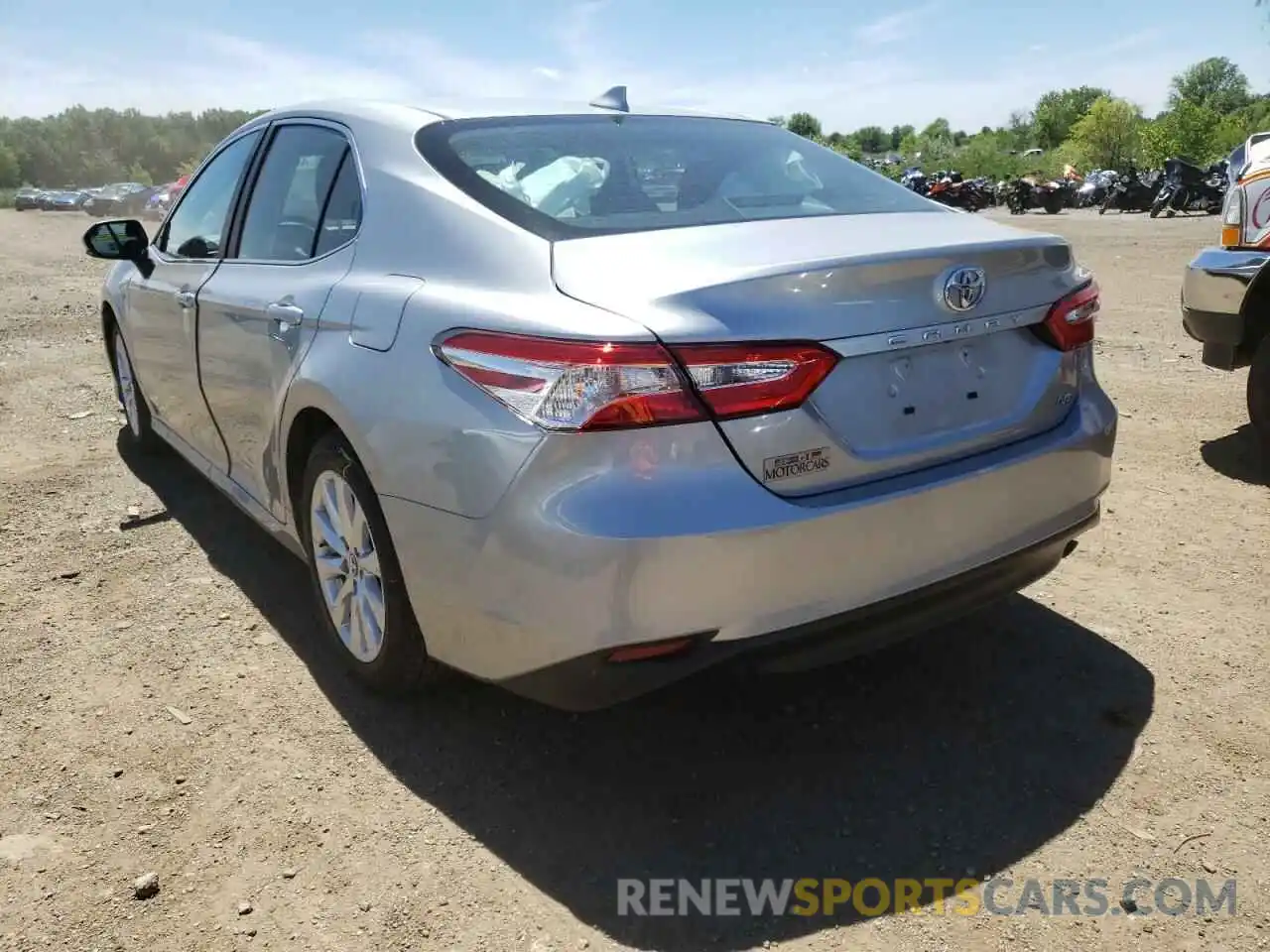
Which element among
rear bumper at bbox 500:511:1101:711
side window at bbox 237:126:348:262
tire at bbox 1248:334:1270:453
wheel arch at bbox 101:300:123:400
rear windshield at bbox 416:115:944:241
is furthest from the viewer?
wheel arch at bbox 101:300:123:400

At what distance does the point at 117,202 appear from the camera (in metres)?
47.4

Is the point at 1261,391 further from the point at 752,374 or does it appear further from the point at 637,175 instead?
the point at 752,374

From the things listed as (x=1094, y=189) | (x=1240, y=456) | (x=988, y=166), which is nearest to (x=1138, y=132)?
(x=988, y=166)

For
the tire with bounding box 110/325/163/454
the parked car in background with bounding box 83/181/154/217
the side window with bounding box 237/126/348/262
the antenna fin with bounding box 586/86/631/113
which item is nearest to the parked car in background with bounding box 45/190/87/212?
the parked car in background with bounding box 83/181/154/217

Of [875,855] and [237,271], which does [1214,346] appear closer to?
[875,855]

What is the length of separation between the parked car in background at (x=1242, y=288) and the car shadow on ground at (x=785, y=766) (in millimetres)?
1925

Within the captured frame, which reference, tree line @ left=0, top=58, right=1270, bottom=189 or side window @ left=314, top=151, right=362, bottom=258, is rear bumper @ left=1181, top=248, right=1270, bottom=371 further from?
tree line @ left=0, top=58, right=1270, bottom=189

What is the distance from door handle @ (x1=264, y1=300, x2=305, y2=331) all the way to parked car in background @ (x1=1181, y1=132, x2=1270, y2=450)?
12.4ft

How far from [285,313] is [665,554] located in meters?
1.53

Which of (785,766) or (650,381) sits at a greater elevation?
(650,381)

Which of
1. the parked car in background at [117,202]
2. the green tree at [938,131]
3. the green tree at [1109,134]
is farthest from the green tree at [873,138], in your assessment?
the parked car in background at [117,202]

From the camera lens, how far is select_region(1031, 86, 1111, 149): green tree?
102625 millimetres

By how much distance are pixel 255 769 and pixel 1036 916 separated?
6.17 feet

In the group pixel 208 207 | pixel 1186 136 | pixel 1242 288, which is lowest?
pixel 1242 288
